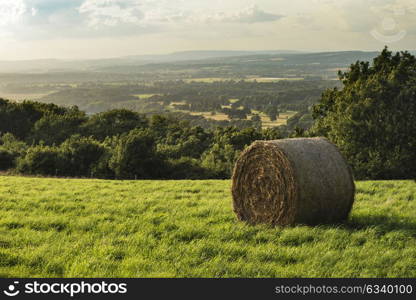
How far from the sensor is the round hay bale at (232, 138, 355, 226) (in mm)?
9984

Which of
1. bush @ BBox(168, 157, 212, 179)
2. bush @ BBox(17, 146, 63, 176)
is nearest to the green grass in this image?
bush @ BBox(17, 146, 63, 176)

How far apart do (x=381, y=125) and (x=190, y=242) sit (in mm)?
20992

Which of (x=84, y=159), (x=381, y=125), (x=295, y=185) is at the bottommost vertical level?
(x=84, y=159)

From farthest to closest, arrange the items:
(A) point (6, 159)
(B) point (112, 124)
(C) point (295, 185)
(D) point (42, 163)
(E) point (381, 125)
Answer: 1. (B) point (112, 124)
2. (A) point (6, 159)
3. (D) point (42, 163)
4. (E) point (381, 125)
5. (C) point (295, 185)

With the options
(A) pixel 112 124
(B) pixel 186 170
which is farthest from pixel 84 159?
(A) pixel 112 124

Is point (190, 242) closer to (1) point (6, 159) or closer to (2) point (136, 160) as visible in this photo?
(2) point (136, 160)

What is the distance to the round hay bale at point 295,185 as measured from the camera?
998 centimetres

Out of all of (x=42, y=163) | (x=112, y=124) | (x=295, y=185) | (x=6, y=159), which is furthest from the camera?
(x=112, y=124)

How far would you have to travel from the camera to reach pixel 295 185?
991 centimetres

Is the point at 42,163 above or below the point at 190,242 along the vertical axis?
below

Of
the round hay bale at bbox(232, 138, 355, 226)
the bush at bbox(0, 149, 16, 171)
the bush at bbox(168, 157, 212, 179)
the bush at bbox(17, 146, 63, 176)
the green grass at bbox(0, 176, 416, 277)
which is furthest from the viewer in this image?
the bush at bbox(0, 149, 16, 171)

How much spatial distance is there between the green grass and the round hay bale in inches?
17.5

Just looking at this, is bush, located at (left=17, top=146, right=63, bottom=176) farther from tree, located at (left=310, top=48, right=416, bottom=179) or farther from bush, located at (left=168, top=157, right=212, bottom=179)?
tree, located at (left=310, top=48, right=416, bottom=179)

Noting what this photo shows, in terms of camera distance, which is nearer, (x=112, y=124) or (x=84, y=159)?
(x=84, y=159)
